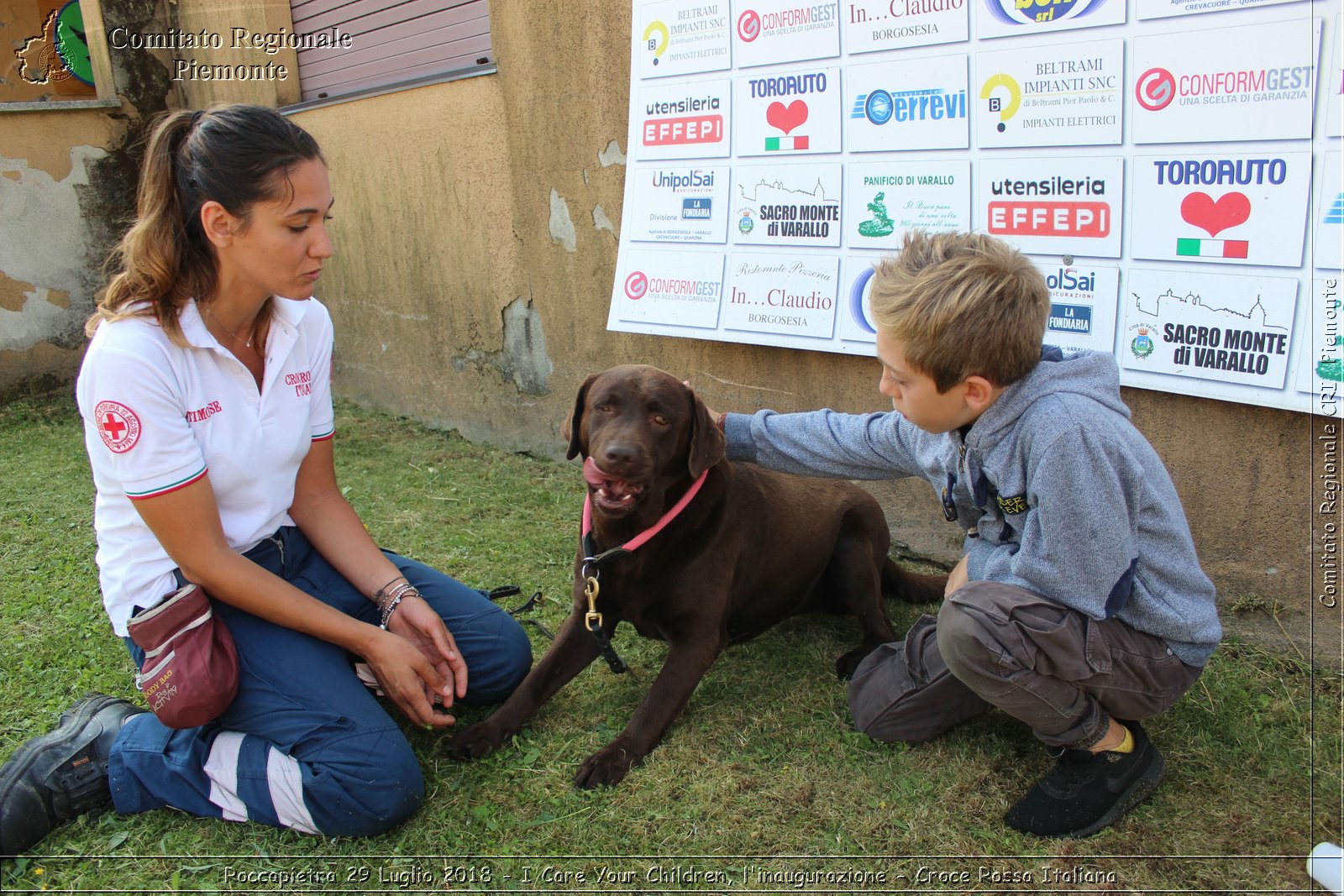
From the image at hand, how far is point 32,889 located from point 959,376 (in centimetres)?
257

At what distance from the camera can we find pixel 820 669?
337cm

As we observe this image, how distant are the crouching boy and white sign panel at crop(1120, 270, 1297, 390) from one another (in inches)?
35.0

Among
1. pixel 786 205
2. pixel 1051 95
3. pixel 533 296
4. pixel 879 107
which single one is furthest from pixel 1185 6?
pixel 533 296

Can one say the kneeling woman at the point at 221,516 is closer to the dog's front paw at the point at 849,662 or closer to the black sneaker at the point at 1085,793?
the dog's front paw at the point at 849,662

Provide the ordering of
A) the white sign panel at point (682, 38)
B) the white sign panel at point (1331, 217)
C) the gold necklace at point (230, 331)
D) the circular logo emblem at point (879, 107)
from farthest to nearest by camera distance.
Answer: the white sign panel at point (682, 38), the circular logo emblem at point (879, 107), the white sign panel at point (1331, 217), the gold necklace at point (230, 331)

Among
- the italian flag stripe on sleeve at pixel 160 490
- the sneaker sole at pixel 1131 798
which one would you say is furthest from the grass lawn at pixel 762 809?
the italian flag stripe on sleeve at pixel 160 490

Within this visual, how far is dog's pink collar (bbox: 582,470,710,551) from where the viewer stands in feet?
9.77

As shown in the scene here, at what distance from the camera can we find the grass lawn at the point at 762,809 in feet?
7.77

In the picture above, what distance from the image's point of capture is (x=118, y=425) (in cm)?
239

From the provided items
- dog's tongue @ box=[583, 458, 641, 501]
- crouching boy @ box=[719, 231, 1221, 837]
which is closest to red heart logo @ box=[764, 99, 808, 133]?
crouching boy @ box=[719, 231, 1221, 837]

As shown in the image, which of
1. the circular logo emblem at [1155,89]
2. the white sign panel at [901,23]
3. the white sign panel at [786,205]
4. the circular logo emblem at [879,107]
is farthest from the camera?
the white sign panel at [786,205]

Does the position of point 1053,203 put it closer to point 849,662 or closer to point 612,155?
point 849,662

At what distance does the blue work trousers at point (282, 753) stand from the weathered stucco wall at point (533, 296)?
2.39 m

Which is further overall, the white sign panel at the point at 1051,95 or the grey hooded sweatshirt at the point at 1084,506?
the white sign panel at the point at 1051,95
